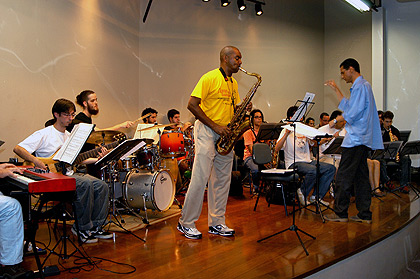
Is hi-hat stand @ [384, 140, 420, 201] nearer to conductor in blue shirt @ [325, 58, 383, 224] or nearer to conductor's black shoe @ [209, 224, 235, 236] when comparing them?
conductor in blue shirt @ [325, 58, 383, 224]

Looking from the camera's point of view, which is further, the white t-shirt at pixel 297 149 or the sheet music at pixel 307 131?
the white t-shirt at pixel 297 149

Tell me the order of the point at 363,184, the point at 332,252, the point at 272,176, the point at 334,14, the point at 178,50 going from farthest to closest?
the point at 334,14 → the point at 178,50 → the point at 272,176 → the point at 363,184 → the point at 332,252

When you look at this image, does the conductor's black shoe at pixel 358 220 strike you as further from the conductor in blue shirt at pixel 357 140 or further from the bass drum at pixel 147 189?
the bass drum at pixel 147 189

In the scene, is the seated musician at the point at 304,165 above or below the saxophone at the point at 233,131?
below

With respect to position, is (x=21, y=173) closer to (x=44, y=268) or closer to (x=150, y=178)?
(x=44, y=268)

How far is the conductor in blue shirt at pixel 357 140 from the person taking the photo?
438 centimetres

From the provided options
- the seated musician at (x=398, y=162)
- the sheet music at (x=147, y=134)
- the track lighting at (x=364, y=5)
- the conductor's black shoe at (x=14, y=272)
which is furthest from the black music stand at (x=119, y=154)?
the track lighting at (x=364, y=5)

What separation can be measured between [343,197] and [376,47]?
677cm

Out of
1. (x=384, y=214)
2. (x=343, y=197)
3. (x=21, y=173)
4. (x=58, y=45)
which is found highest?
(x=58, y=45)

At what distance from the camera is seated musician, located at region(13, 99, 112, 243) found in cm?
372

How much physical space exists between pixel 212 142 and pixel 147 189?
130 centimetres

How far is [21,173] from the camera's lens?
2.75 metres

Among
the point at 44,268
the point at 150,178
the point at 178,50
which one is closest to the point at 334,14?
the point at 178,50

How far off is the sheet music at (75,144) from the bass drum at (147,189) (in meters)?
1.59
